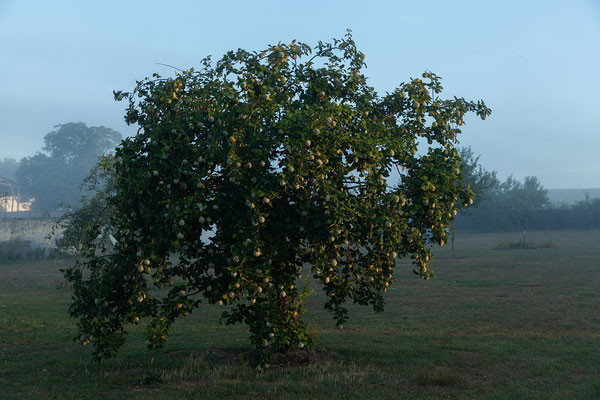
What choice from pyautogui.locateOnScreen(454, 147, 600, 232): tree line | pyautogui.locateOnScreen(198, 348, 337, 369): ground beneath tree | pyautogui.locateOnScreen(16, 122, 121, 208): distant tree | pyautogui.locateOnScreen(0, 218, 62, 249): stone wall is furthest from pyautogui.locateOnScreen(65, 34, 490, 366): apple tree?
pyautogui.locateOnScreen(16, 122, 121, 208): distant tree

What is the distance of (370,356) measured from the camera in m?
11.8

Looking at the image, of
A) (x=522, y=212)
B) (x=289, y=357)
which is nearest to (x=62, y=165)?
(x=522, y=212)

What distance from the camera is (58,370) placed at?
1091 centimetres

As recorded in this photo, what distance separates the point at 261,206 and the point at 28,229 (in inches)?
1974

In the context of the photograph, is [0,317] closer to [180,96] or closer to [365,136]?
[180,96]

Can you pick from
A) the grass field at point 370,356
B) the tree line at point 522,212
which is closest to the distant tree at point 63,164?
the tree line at point 522,212

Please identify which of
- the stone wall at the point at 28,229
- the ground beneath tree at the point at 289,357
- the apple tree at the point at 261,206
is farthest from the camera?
the stone wall at the point at 28,229

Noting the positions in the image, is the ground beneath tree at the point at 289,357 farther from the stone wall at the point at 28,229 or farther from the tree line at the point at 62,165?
the tree line at the point at 62,165

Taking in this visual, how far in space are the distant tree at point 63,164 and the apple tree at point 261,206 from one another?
9067 centimetres

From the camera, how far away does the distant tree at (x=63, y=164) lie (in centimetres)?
9638

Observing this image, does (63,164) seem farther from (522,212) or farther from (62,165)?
(522,212)

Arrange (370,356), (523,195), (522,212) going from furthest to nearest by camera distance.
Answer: (523,195) < (522,212) < (370,356)

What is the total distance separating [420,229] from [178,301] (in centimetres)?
430

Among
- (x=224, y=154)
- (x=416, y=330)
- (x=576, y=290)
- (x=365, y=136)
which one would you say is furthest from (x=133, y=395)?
(x=576, y=290)
